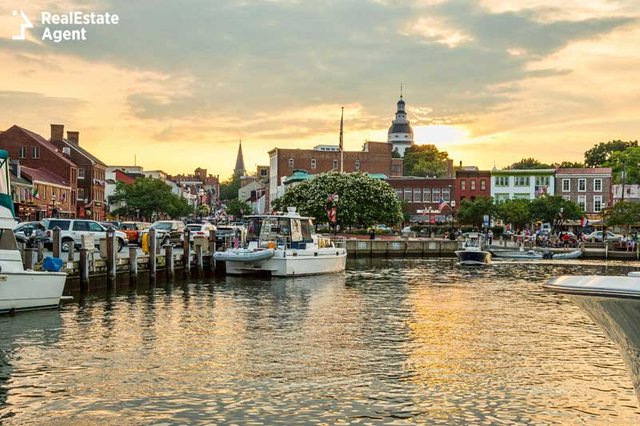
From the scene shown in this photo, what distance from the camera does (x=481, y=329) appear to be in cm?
2553

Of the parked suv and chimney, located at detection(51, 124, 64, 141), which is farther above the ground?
chimney, located at detection(51, 124, 64, 141)

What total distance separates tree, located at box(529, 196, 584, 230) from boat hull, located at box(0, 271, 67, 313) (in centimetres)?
8954

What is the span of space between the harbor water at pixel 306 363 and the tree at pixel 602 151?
412 feet

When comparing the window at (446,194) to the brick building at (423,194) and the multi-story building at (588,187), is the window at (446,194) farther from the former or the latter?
the multi-story building at (588,187)

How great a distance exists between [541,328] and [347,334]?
637 centimetres

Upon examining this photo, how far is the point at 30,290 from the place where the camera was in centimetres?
2531

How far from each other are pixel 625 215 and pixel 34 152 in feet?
215

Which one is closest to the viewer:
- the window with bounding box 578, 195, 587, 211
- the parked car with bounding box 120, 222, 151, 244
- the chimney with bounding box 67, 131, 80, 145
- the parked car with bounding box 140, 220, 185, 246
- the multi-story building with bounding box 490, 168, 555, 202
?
the parked car with bounding box 140, 220, 185, 246

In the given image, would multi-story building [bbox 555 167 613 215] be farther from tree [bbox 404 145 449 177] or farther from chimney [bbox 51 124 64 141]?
chimney [bbox 51 124 64 141]

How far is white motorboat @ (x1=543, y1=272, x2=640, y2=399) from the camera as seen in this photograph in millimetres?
10992

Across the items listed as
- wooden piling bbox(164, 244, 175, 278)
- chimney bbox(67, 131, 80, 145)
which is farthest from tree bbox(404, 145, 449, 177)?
wooden piling bbox(164, 244, 175, 278)

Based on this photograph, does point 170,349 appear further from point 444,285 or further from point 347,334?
point 444,285

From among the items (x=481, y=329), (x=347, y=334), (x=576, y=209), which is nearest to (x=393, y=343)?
(x=347, y=334)

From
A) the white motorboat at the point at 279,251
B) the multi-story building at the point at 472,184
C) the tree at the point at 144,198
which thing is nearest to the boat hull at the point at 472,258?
the white motorboat at the point at 279,251
